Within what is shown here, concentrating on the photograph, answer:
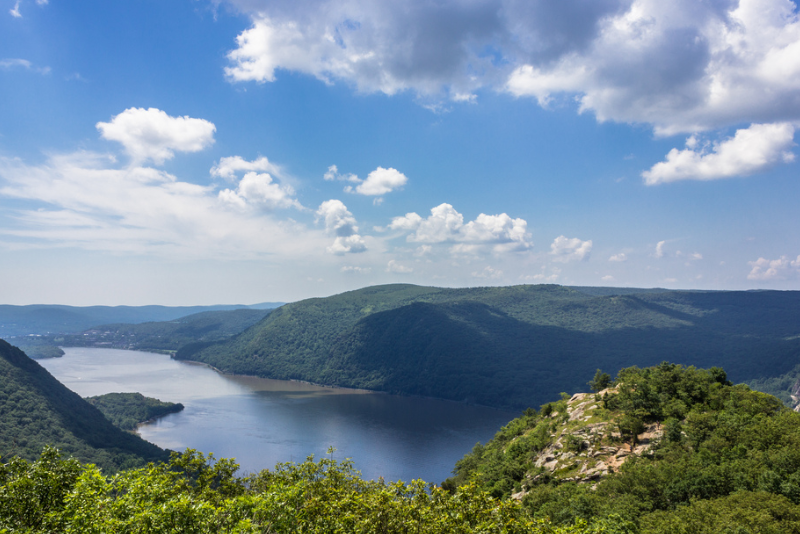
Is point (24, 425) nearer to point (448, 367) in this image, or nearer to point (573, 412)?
point (573, 412)

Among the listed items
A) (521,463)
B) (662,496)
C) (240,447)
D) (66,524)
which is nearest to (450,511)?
(66,524)

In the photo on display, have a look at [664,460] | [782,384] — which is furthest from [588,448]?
[782,384]

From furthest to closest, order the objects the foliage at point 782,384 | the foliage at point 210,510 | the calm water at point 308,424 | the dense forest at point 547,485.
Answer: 1. the foliage at point 782,384
2. the calm water at point 308,424
3. the dense forest at point 547,485
4. the foliage at point 210,510

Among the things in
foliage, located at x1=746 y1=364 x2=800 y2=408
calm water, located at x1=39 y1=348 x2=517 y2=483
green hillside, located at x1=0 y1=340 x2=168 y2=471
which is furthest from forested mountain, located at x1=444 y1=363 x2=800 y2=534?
foliage, located at x1=746 y1=364 x2=800 y2=408

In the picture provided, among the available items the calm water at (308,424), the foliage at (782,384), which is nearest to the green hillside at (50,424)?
the calm water at (308,424)

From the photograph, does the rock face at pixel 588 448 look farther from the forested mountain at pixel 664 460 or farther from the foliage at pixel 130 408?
the foliage at pixel 130 408
